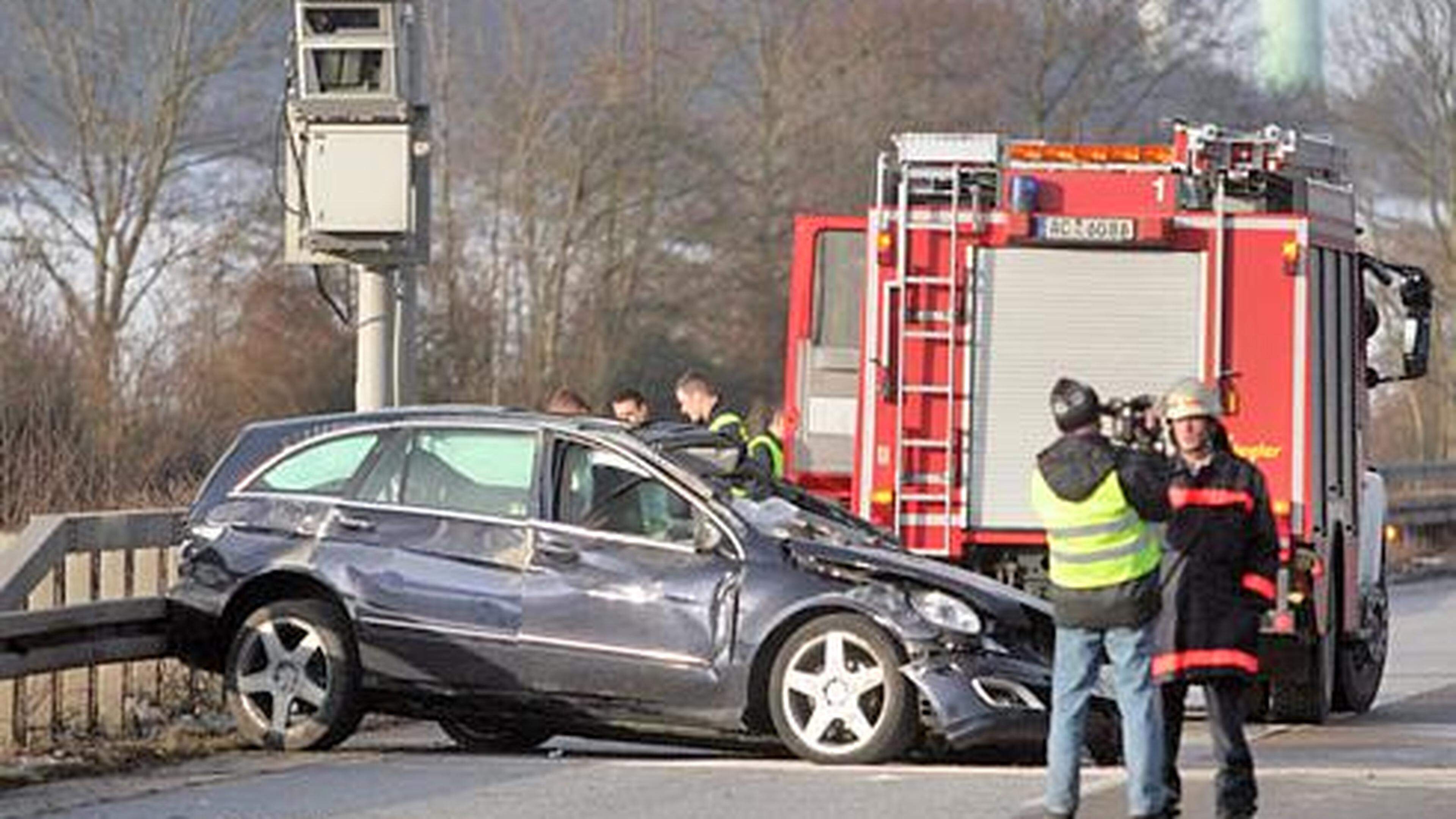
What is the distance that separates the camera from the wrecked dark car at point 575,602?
1334 centimetres

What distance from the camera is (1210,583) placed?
11242 mm

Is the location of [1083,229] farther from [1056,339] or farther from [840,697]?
[840,697]

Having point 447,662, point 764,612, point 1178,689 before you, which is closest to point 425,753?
point 447,662

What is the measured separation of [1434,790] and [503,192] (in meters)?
32.8

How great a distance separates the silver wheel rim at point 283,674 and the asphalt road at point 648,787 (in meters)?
0.20

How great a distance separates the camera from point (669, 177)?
149 feet

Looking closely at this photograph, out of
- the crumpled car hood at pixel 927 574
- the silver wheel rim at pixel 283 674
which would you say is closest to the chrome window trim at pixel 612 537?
the crumpled car hood at pixel 927 574

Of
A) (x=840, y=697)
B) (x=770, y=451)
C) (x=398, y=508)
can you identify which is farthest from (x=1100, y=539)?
(x=770, y=451)

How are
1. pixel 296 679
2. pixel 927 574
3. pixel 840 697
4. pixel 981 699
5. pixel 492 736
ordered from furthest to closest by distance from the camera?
pixel 492 736
pixel 296 679
pixel 927 574
pixel 840 697
pixel 981 699

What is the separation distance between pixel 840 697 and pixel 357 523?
7.90 feet

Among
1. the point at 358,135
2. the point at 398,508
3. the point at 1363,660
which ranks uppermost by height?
the point at 358,135

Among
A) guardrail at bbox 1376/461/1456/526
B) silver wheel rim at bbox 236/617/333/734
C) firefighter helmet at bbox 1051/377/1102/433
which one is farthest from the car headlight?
guardrail at bbox 1376/461/1456/526

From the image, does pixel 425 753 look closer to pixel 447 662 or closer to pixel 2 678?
pixel 447 662

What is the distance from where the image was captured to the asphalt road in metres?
11.8
